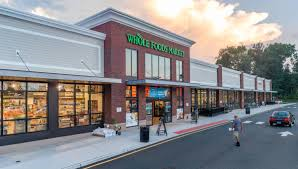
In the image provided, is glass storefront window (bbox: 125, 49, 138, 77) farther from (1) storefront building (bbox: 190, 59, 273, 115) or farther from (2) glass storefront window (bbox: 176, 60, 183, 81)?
(1) storefront building (bbox: 190, 59, 273, 115)

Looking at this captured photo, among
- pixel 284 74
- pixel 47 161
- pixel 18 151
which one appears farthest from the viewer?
pixel 284 74

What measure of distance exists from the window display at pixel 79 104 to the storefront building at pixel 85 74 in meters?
0.07

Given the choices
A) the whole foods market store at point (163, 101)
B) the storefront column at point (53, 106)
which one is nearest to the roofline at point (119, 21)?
the whole foods market store at point (163, 101)

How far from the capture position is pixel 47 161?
10594 millimetres

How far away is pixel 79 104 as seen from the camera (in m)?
18.0

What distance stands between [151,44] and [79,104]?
378 inches

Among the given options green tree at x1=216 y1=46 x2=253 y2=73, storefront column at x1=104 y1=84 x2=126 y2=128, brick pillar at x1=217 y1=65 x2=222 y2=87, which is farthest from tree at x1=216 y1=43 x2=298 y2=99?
storefront column at x1=104 y1=84 x2=126 y2=128

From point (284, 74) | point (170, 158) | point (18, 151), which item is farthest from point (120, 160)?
point (284, 74)

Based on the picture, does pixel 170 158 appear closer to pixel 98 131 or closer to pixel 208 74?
pixel 98 131

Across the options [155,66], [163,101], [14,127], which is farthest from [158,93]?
[14,127]

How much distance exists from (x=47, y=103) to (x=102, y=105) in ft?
15.8

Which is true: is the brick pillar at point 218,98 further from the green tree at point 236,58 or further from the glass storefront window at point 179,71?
the green tree at point 236,58

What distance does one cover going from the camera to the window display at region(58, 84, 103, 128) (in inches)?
663

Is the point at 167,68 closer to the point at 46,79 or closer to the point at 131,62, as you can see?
the point at 131,62
